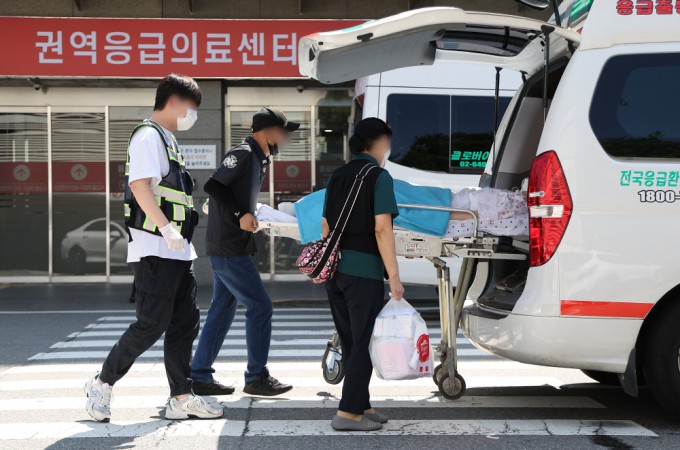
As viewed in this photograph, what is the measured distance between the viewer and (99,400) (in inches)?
215

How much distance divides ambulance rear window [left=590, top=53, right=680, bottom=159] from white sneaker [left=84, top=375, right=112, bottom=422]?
127 inches

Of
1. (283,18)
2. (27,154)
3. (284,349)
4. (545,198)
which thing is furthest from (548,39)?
(27,154)

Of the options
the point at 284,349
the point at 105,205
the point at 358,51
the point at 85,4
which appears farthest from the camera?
the point at 105,205

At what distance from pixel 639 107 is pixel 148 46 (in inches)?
443

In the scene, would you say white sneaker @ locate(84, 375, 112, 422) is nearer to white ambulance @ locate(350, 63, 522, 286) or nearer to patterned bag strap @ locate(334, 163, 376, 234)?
patterned bag strap @ locate(334, 163, 376, 234)

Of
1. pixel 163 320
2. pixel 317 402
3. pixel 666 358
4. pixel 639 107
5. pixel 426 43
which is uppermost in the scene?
pixel 426 43

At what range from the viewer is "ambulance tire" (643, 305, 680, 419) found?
5.10m

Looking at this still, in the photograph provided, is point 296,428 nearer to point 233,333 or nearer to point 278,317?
point 233,333

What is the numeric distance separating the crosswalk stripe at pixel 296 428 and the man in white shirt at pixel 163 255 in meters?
0.14

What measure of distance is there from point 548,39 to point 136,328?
2975 millimetres

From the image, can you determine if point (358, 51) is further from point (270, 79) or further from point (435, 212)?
point (270, 79)

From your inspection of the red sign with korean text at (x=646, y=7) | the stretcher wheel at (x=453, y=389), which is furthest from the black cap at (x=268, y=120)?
the red sign with korean text at (x=646, y=7)

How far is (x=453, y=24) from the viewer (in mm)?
5328

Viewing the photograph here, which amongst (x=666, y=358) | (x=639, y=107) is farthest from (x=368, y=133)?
(x=666, y=358)
